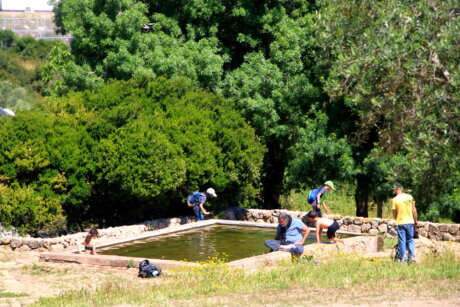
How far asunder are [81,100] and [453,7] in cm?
1458

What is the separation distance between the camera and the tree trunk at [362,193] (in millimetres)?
26272

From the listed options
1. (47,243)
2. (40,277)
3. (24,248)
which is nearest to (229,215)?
(47,243)

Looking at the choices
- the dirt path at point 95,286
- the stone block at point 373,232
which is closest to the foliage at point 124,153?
the dirt path at point 95,286

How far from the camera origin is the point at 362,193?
27062mm

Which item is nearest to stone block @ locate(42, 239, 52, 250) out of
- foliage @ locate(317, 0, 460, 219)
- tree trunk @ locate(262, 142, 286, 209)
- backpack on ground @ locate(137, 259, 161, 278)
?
backpack on ground @ locate(137, 259, 161, 278)

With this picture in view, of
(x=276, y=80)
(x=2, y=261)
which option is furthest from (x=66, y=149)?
(x=276, y=80)

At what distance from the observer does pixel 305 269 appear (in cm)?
1406

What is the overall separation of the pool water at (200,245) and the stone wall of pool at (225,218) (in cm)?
65

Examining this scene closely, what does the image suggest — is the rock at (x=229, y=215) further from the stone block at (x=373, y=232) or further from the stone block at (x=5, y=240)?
the stone block at (x=5, y=240)

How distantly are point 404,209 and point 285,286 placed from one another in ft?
11.6

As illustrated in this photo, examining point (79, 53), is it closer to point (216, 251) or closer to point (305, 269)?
point (216, 251)

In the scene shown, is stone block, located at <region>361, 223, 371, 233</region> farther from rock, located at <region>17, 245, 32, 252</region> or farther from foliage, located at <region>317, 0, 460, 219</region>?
rock, located at <region>17, 245, 32, 252</region>

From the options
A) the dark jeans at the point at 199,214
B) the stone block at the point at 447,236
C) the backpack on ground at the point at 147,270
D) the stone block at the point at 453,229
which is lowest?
the backpack on ground at the point at 147,270

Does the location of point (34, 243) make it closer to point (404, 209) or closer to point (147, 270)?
point (147, 270)
